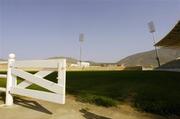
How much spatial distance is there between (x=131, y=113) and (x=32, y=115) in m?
1.90

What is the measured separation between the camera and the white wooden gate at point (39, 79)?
435 centimetres

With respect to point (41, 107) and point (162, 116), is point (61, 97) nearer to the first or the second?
point (41, 107)

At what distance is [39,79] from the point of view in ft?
15.5

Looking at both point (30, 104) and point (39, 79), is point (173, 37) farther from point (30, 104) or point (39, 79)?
point (39, 79)

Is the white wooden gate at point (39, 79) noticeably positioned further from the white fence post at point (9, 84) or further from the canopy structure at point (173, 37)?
the canopy structure at point (173, 37)

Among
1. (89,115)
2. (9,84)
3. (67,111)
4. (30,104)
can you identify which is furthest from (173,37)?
(89,115)

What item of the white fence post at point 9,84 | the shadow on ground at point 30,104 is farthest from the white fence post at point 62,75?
the white fence post at point 9,84

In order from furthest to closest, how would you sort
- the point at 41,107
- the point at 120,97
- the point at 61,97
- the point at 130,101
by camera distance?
the point at 120,97 < the point at 130,101 < the point at 41,107 < the point at 61,97

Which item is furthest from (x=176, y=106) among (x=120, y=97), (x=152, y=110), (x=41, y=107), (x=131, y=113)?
(x=41, y=107)

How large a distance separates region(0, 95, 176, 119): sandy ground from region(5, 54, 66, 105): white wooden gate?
0.99 ft

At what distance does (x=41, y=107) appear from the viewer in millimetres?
5301

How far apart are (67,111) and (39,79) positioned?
0.87m

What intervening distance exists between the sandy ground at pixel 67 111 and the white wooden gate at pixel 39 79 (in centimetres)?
30

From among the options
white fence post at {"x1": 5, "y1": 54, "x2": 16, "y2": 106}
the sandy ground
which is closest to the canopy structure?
the sandy ground
